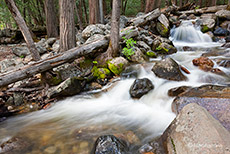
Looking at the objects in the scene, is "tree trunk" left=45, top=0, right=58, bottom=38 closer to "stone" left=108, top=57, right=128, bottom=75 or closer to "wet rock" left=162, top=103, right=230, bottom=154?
"stone" left=108, top=57, right=128, bottom=75

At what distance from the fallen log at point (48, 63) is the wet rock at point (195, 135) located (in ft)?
15.0

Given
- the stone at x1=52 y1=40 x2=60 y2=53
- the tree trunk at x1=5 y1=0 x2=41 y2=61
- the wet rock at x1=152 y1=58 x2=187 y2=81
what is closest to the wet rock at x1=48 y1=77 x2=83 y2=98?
the tree trunk at x1=5 y1=0 x2=41 y2=61

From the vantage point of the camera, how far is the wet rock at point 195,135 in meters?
1.60

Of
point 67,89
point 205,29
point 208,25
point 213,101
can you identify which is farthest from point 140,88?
point 208,25

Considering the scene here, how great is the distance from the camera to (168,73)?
480 centimetres

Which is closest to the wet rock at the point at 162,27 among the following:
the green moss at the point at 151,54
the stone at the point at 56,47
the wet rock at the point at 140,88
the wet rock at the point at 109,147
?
the green moss at the point at 151,54

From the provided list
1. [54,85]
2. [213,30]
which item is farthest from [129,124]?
[213,30]

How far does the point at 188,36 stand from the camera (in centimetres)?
1019

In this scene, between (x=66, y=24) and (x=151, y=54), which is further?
(x=151, y=54)

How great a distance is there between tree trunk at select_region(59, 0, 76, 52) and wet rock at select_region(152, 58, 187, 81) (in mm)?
4318

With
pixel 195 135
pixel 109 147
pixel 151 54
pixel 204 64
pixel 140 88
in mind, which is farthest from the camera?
pixel 151 54

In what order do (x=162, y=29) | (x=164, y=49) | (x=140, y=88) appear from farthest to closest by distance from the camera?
(x=162, y=29) < (x=164, y=49) < (x=140, y=88)

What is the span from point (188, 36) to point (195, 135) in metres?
10.3

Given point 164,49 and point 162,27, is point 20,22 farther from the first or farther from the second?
point 162,27
